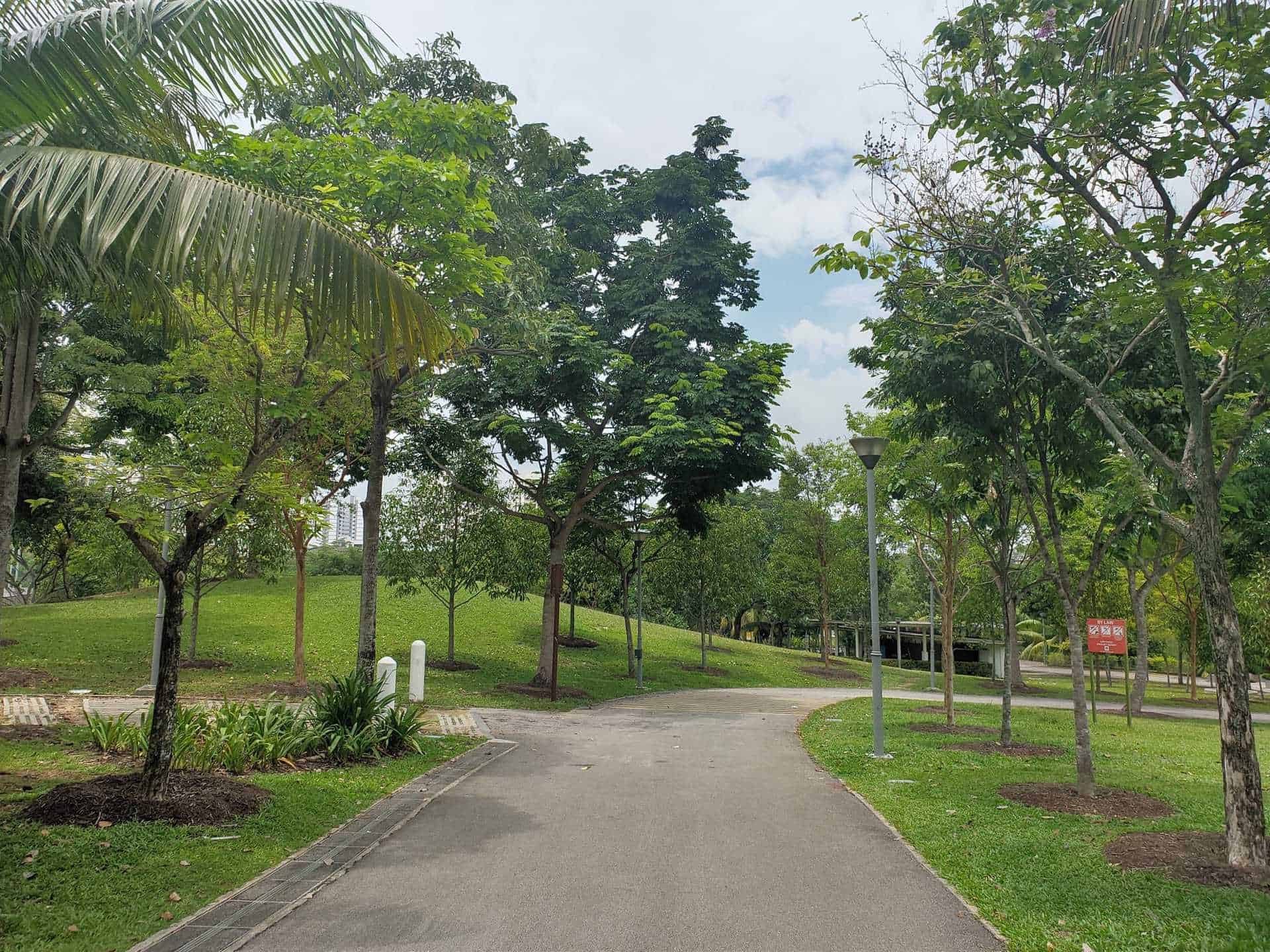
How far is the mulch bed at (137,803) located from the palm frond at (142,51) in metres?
5.25

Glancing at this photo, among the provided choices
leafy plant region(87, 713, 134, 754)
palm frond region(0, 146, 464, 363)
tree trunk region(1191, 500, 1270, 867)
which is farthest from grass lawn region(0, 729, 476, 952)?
tree trunk region(1191, 500, 1270, 867)

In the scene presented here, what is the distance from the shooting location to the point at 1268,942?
4.83m

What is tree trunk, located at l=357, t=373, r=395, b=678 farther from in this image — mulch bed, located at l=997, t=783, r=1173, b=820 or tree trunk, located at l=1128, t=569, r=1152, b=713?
tree trunk, located at l=1128, t=569, r=1152, b=713

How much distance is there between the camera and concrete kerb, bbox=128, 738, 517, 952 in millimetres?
4848

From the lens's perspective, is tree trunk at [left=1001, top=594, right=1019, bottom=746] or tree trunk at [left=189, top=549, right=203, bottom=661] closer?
tree trunk at [left=1001, top=594, right=1019, bottom=746]

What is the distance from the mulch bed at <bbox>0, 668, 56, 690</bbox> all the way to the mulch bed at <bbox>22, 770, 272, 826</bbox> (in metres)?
9.95

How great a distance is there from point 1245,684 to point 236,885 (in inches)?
305

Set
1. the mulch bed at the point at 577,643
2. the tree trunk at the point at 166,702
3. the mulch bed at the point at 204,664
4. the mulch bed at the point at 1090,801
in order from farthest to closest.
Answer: the mulch bed at the point at 577,643 → the mulch bed at the point at 204,664 → the mulch bed at the point at 1090,801 → the tree trunk at the point at 166,702

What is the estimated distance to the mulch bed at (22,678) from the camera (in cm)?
1547

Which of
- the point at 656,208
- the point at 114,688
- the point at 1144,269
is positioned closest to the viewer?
the point at 1144,269

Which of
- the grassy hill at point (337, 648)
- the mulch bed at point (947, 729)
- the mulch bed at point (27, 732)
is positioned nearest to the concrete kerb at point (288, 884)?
the mulch bed at point (27, 732)

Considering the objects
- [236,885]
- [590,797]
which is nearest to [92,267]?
[236,885]

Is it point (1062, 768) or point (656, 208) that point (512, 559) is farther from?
point (1062, 768)

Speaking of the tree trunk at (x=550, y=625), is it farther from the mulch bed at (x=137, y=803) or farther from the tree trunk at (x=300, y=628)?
the mulch bed at (x=137, y=803)
